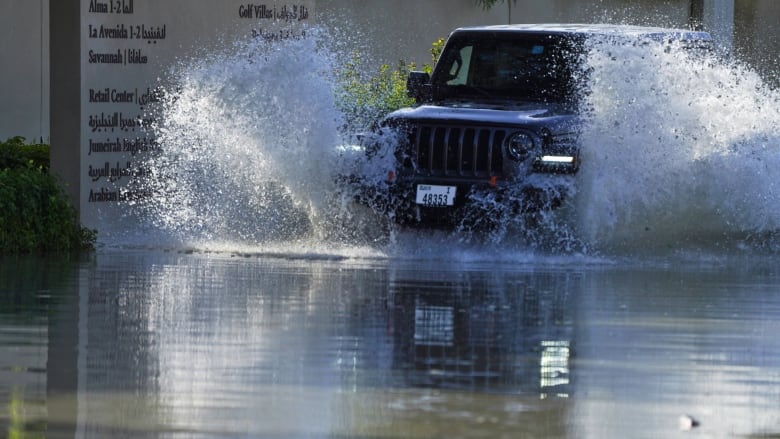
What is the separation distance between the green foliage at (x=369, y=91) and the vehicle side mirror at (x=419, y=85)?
41cm

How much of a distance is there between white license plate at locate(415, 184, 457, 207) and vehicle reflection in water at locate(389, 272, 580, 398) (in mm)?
1671

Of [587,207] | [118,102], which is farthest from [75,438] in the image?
[118,102]

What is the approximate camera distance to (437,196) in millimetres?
14781

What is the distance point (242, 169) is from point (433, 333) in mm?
6552

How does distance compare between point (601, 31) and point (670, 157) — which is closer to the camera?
point (670, 157)

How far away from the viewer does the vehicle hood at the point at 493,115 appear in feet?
48.8

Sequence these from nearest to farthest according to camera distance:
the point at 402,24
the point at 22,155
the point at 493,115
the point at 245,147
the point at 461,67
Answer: the point at 493,115 < the point at 22,155 < the point at 245,147 < the point at 461,67 < the point at 402,24

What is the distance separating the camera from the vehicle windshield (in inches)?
628

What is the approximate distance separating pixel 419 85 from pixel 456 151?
202 cm

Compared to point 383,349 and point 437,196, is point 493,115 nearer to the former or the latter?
point 437,196

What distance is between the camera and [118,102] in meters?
16.0

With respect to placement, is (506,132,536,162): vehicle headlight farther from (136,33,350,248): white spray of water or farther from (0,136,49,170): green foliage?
(0,136,49,170): green foliage

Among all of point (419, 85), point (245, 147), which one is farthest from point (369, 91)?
point (245, 147)

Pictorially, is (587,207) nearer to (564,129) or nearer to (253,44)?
(564,129)
